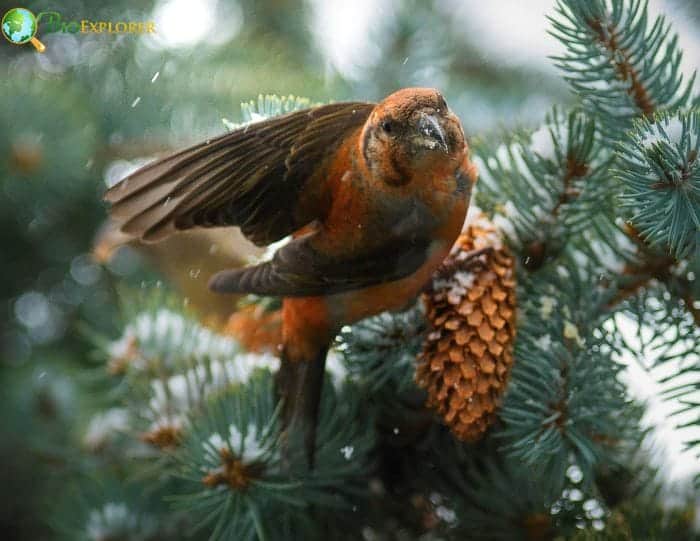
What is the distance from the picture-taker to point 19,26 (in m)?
0.94

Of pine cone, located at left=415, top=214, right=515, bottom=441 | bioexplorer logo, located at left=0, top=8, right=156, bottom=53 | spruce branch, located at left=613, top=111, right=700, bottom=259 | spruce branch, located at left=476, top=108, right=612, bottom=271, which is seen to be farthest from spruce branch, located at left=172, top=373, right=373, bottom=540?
bioexplorer logo, located at left=0, top=8, right=156, bottom=53

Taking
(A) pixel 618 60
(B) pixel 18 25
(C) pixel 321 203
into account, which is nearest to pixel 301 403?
(C) pixel 321 203

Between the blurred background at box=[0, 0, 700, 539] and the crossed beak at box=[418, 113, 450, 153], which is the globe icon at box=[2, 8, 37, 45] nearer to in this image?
the blurred background at box=[0, 0, 700, 539]

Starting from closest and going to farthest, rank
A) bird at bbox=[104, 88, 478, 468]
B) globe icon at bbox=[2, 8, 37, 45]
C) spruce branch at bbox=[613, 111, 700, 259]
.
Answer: spruce branch at bbox=[613, 111, 700, 259] → bird at bbox=[104, 88, 478, 468] → globe icon at bbox=[2, 8, 37, 45]

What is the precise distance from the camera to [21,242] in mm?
1191

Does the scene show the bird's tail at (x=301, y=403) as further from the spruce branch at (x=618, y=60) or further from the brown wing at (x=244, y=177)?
the spruce branch at (x=618, y=60)

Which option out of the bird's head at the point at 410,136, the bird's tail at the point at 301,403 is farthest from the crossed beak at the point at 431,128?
the bird's tail at the point at 301,403

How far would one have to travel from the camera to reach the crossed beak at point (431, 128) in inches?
23.8

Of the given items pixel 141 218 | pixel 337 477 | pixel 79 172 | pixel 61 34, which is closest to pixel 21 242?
pixel 79 172

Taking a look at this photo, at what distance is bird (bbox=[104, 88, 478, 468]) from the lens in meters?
0.67

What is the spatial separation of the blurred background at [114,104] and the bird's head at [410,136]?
17 cm

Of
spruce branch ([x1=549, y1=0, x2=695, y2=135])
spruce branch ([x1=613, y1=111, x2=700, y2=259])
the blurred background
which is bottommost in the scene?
spruce branch ([x1=613, y1=111, x2=700, y2=259])

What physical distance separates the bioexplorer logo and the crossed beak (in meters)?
0.51

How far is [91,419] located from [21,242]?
300 millimetres
